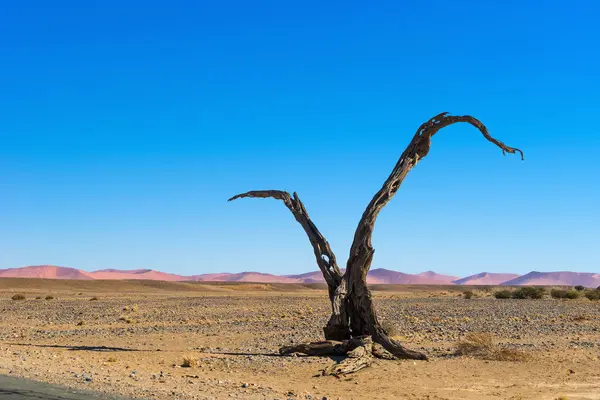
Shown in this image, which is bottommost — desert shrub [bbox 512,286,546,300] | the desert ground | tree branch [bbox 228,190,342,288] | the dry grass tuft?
the desert ground

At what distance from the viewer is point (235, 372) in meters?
14.7

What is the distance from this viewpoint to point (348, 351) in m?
15.9

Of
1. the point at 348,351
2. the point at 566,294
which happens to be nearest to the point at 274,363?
the point at 348,351

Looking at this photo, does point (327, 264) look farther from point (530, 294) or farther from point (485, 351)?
point (530, 294)

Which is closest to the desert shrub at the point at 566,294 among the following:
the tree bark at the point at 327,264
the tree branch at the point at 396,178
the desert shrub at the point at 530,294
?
the desert shrub at the point at 530,294

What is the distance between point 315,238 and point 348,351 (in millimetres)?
3192

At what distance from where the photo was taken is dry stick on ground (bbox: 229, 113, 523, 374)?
16250mm

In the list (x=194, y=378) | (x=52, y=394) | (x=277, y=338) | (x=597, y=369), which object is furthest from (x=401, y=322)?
(x=52, y=394)

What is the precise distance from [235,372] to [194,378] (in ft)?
4.05

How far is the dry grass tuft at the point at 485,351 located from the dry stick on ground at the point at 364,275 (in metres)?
1.60

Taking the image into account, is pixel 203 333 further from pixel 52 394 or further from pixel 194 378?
pixel 52 394

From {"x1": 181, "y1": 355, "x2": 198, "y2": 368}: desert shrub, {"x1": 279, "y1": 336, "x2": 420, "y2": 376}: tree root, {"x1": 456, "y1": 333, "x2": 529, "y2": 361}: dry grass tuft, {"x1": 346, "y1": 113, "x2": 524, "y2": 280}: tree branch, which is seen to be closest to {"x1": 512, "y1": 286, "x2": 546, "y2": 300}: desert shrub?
{"x1": 456, "y1": 333, "x2": 529, "y2": 361}: dry grass tuft

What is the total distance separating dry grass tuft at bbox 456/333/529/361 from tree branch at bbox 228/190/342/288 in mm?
3731

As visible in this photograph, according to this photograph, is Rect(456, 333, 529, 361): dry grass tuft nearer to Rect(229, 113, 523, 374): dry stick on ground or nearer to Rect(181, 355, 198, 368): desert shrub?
Rect(229, 113, 523, 374): dry stick on ground
